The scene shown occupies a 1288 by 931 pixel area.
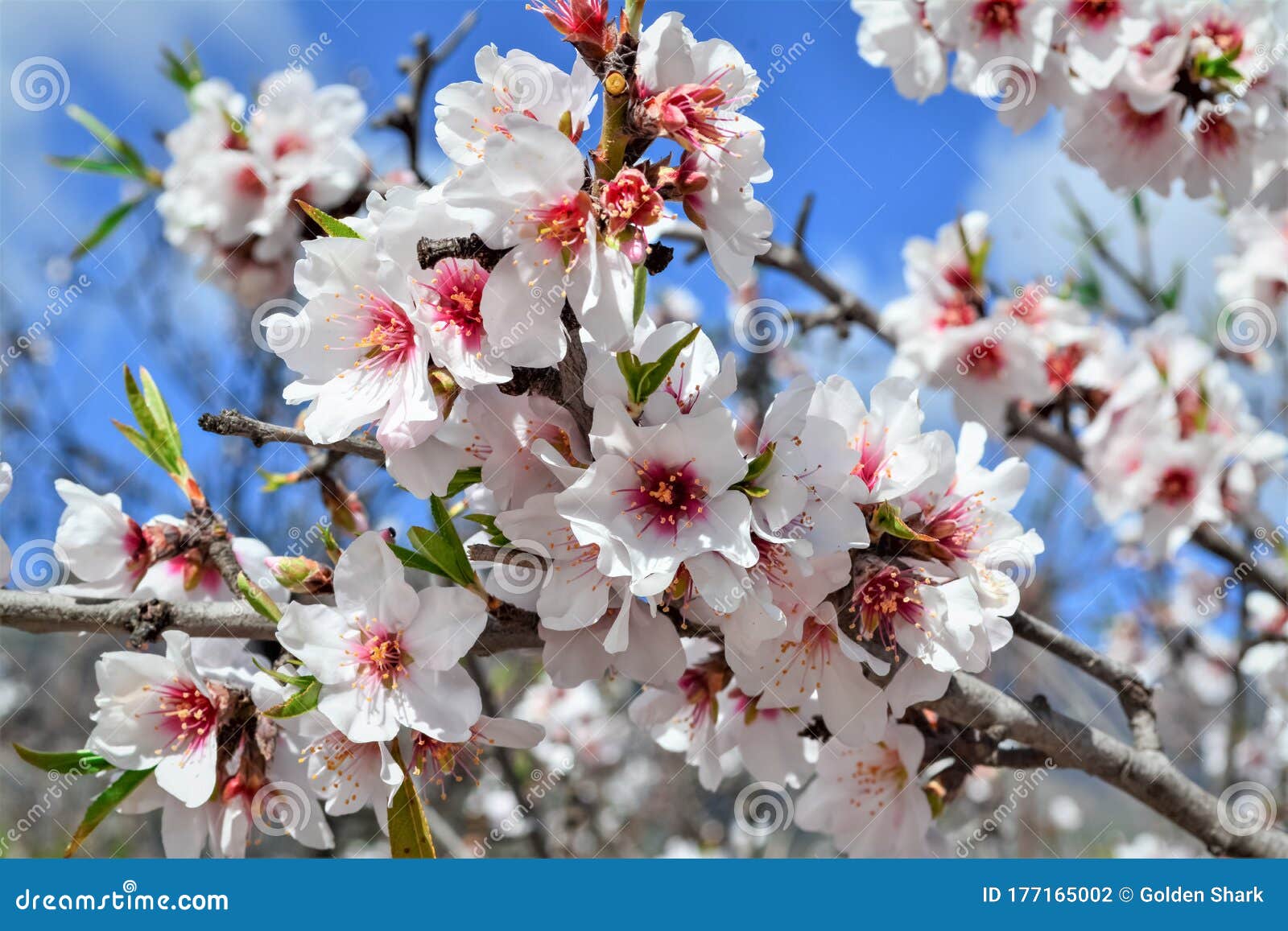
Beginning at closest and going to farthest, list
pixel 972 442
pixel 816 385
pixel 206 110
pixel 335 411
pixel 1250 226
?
pixel 335 411
pixel 816 385
pixel 972 442
pixel 206 110
pixel 1250 226

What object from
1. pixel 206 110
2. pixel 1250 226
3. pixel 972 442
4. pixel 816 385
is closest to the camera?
pixel 816 385

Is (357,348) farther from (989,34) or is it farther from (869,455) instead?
(989,34)

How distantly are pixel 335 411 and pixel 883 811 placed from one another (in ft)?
3.78

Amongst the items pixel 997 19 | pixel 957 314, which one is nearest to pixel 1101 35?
pixel 997 19

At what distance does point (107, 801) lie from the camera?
1.29m

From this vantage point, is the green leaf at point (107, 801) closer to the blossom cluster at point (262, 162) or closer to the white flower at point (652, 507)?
the white flower at point (652, 507)

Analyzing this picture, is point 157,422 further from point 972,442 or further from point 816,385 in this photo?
point 972,442

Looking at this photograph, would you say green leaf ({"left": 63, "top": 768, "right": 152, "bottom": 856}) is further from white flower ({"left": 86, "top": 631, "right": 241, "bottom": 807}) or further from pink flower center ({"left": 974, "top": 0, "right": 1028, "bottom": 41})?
pink flower center ({"left": 974, "top": 0, "right": 1028, "bottom": 41})

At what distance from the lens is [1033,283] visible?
292 cm

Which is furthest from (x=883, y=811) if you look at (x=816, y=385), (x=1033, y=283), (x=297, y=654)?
(x=1033, y=283)

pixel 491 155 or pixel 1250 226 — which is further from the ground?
pixel 1250 226

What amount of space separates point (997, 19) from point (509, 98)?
1394 millimetres

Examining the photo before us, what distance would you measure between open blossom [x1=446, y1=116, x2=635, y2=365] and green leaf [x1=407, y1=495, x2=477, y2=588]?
11.1 inches

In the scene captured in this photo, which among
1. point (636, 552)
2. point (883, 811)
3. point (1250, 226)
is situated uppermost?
point (1250, 226)
